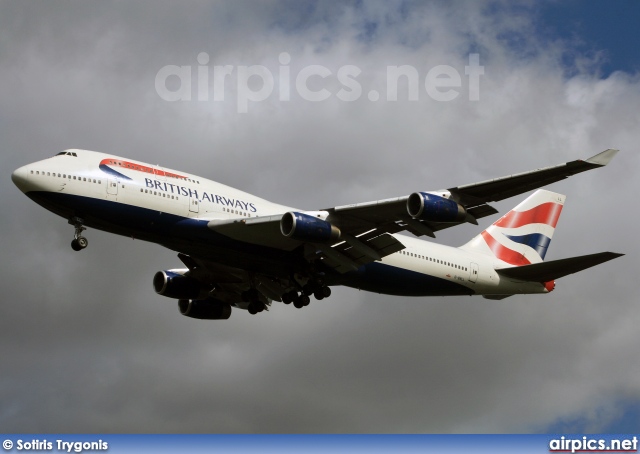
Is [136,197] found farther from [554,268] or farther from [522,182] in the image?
[554,268]

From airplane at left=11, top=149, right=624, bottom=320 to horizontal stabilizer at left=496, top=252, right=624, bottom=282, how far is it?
0.07m

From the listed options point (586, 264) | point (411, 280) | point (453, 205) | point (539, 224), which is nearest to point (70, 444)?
point (453, 205)

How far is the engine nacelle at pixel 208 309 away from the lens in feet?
177

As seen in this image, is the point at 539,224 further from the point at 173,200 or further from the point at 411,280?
the point at 173,200

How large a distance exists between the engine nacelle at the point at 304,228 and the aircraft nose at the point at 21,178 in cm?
1038

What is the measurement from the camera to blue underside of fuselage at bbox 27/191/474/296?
136 feet

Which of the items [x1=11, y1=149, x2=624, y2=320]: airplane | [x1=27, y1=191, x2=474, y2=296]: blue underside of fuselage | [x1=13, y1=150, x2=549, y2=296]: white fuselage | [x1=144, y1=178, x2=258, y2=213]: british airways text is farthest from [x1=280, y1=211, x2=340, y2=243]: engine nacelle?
[x1=144, y1=178, x2=258, y2=213]: british airways text

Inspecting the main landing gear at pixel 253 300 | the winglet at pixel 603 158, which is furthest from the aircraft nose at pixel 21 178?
the winglet at pixel 603 158

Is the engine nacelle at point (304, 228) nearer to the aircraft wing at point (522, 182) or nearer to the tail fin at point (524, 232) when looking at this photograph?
the aircraft wing at point (522, 182)

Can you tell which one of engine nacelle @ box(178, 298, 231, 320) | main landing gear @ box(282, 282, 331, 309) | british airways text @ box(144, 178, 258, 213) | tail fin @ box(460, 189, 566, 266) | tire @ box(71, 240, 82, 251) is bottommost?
main landing gear @ box(282, 282, 331, 309)

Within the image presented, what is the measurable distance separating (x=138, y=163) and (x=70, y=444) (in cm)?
1337

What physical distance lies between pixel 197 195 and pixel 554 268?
17310mm

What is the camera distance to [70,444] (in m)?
33.9

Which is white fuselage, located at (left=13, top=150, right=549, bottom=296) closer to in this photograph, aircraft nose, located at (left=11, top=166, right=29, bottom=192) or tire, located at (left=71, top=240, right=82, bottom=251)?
aircraft nose, located at (left=11, top=166, right=29, bottom=192)
